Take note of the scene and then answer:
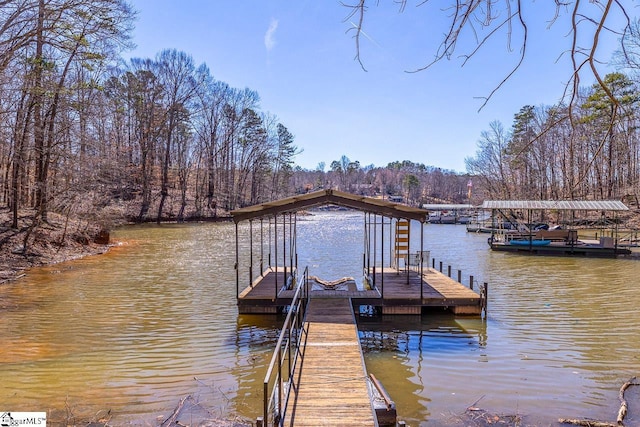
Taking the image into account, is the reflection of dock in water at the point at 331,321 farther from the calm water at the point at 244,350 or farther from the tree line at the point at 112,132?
the tree line at the point at 112,132

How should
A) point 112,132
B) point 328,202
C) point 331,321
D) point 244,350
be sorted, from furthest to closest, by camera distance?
point 112,132, point 328,202, point 331,321, point 244,350

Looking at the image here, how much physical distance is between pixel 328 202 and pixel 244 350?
4412 millimetres

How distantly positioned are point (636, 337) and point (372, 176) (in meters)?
125

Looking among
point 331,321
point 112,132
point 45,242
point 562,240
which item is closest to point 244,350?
point 331,321

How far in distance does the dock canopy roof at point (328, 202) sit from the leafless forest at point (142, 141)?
3003mm

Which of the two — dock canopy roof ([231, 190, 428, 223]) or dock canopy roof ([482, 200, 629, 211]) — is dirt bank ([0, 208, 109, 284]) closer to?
dock canopy roof ([231, 190, 428, 223])

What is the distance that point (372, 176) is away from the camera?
13262 centimetres

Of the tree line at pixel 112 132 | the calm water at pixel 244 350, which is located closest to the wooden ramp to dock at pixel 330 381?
the calm water at pixel 244 350

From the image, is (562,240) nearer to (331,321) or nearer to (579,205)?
(579,205)

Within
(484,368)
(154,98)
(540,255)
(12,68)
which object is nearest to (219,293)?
(484,368)

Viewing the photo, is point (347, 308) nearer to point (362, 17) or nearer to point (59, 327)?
point (59, 327)

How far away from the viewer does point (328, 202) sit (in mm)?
11141

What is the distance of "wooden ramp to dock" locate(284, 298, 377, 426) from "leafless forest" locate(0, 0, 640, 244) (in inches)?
158

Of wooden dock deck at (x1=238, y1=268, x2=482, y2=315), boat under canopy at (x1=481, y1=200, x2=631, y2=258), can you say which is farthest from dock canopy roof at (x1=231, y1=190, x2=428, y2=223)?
boat under canopy at (x1=481, y1=200, x2=631, y2=258)
